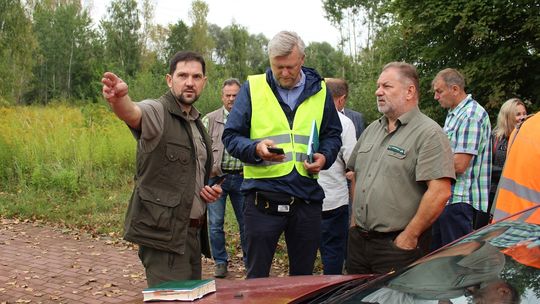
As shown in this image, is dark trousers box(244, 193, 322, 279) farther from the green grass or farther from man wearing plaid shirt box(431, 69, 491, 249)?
the green grass

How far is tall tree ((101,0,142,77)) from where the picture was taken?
51156 millimetres

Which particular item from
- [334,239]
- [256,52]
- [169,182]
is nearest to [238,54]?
[256,52]

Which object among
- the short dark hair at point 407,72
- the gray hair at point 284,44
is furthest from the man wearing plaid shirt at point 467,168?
the gray hair at point 284,44

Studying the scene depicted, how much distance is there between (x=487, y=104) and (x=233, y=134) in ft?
44.4

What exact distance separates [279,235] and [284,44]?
128 centimetres

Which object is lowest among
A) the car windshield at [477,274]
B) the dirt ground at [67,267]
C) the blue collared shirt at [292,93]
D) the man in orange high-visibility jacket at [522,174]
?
the dirt ground at [67,267]

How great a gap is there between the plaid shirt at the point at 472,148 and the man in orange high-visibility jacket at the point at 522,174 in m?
1.72

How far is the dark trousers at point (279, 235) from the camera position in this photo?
384 cm

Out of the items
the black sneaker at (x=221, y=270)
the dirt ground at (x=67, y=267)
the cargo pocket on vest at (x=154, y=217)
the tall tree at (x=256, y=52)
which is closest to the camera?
the cargo pocket on vest at (x=154, y=217)

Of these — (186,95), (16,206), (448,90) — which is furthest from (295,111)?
(16,206)

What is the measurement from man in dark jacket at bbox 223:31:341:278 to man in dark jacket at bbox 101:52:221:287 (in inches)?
14.2

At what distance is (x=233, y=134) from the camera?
3.90 m

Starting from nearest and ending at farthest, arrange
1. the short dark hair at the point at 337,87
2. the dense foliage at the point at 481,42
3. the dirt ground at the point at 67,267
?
the short dark hair at the point at 337,87, the dirt ground at the point at 67,267, the dense foliage at the point at 481,42

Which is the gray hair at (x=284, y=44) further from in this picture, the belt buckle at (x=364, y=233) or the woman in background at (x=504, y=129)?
the woman in background at (x=504, y=129)
